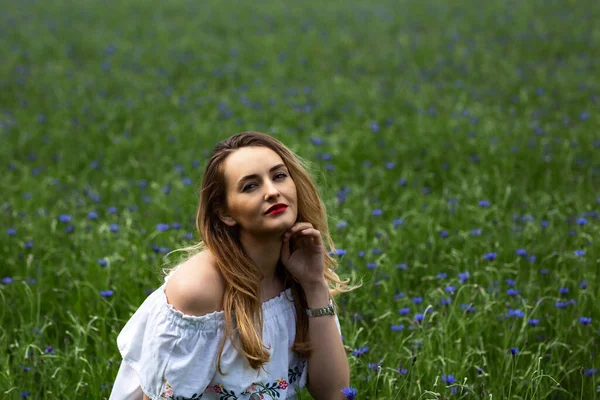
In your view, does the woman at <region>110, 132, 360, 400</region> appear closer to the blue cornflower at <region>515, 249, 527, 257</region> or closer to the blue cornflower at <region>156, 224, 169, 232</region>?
the blue cornflower at <region>515, 249, 527, 257</region>

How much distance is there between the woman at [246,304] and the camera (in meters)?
2.33

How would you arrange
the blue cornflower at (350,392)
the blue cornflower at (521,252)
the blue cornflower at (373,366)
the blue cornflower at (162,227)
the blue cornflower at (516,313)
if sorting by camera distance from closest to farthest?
the blue cornflower at (350,392) → the blue cornflower at (373,366) → the blue cornflower at (516,313) → the blue cornflower at (521,252) → the blue cornflower at (162,227)

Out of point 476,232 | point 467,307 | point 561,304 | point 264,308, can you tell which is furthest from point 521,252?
point 264,308

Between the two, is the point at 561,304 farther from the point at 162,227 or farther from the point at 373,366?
the point at 162,227

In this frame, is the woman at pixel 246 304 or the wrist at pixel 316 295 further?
the wrist at pixel 316 295

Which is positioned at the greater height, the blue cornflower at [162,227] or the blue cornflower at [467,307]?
the blue cornflower at [162,227]

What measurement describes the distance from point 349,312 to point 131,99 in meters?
5.39

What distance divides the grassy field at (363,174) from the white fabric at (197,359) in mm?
497

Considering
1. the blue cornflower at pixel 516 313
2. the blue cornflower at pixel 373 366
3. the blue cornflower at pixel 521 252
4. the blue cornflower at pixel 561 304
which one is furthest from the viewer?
the blue cornflower at pixel 521 252

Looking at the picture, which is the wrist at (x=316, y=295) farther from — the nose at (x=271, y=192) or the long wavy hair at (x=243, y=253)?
the nose at (x=271, y=192)

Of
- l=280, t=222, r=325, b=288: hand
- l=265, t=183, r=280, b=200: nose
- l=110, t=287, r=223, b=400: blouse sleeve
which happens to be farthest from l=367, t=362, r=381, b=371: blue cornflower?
l=265, t=183, r=280, b=200: nose

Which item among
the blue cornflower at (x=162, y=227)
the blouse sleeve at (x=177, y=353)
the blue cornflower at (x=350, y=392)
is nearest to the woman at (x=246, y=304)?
the blouse sleeve at (x=177, y=353)

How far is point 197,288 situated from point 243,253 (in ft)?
0.72

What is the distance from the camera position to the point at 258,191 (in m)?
2.37
